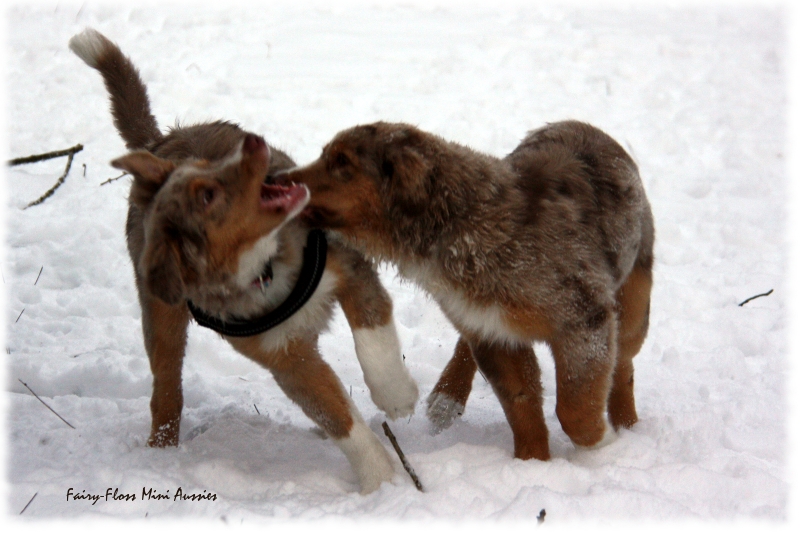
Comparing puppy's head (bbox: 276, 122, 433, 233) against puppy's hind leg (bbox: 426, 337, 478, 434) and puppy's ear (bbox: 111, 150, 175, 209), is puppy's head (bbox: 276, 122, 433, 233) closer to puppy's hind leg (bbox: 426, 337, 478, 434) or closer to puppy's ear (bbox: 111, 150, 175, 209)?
puppy's ear (bbox: 111, 150, 175, 209)

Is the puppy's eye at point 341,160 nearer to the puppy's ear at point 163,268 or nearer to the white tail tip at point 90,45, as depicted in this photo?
the puppy's ear at point 163,268

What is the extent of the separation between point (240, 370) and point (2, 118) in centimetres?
441

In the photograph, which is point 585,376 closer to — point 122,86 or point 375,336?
point 375,336

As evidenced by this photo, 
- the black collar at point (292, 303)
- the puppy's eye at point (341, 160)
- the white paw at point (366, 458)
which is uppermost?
the puppy's eye at point (341, 160)

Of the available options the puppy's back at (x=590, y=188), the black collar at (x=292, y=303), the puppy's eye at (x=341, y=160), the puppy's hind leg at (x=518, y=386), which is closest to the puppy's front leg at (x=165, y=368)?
the black collar at (x=292, y=303)

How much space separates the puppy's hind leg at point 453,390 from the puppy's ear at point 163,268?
2.01m

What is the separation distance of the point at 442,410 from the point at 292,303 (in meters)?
1.46

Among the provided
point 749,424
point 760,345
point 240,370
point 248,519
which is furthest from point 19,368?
point 760,345

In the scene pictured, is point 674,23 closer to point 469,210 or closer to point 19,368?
point 469,210

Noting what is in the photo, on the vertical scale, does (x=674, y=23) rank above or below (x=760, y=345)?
above

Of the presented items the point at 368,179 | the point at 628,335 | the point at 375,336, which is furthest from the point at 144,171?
the point at 628,335

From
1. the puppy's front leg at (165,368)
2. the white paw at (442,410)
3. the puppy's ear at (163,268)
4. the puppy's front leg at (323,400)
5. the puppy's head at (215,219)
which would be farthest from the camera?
the white paw at (442,410)

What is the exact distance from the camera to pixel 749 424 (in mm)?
4852

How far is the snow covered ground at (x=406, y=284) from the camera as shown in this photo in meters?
3.89
